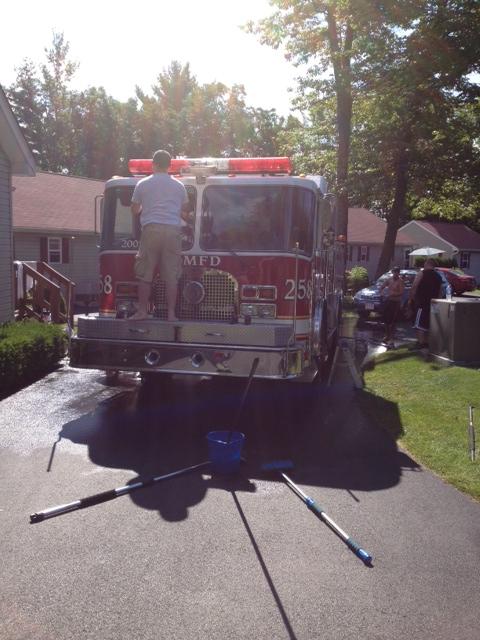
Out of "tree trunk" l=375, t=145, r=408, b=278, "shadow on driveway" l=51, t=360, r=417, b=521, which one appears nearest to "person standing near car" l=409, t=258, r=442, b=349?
"shadow on driveway" l=51, t=360, r=417, b=521

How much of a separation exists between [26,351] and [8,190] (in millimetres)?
5678

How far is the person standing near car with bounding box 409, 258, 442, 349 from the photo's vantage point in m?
13.0

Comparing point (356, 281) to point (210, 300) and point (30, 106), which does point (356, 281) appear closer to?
point (210, 300)

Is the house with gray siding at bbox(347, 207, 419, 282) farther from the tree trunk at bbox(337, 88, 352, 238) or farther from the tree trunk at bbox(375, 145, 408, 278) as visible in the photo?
the tree trunk at bbox(337, 88, 352, 238)

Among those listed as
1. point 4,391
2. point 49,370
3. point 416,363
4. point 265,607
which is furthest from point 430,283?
point 265,607

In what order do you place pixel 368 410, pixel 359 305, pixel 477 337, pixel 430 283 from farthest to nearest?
pixel 359 305 → pixel 430 283 → pixel 477 337 → pixel 368 410

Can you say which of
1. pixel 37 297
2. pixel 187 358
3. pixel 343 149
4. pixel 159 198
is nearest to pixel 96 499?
pixel 187 358

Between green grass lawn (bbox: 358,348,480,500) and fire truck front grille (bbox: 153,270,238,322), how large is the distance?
2.28 meters

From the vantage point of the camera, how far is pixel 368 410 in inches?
334

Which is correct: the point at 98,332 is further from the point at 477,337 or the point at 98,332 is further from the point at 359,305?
the point at 359,305

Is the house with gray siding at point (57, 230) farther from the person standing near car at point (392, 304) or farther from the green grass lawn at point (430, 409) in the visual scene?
the green grass lawn at point (430, 409)

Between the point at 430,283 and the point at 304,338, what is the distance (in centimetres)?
651

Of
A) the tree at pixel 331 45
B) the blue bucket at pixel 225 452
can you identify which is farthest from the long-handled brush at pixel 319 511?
the tree at pixel 331 45

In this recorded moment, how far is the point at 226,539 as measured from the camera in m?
4.40
